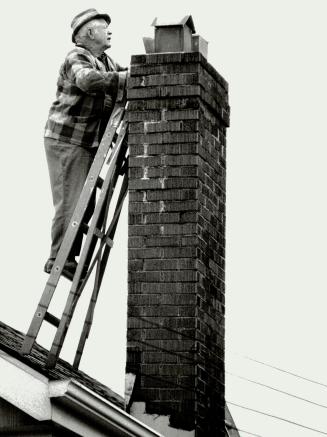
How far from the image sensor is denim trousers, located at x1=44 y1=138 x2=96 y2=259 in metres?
12.4

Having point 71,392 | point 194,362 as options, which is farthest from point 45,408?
point 194,362

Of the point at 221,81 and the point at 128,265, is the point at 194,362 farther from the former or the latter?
the point at 221,81

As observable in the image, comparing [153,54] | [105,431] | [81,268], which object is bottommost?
[105,431]

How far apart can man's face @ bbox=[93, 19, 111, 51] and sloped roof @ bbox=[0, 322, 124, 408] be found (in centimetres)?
251

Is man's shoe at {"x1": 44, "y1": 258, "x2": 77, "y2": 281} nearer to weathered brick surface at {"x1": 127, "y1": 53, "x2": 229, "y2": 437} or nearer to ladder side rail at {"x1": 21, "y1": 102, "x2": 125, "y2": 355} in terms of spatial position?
ladder side rail at {"x1": 21, "y1": 102, "x2": 125, "y2": 355}

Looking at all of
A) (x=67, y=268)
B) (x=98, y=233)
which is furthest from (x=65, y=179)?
(x=67, y=268)

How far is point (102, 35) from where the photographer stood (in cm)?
1303

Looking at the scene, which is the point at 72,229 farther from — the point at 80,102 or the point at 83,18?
the point at 83,18

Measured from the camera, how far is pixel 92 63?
12789mm

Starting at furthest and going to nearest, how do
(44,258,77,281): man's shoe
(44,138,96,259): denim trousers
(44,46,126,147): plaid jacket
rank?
(44,46,126,147): plaid jacket → (44,138,96,259): denim trousers → (44,258,77,281): man's shoe

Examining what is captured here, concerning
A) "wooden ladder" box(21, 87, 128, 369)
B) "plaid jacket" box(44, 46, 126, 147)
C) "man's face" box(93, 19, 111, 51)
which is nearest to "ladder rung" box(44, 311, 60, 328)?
"wooden ladder" box(21, 87, 128, 369)

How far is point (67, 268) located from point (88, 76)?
5.10 ft

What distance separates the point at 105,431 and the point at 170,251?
2.00m

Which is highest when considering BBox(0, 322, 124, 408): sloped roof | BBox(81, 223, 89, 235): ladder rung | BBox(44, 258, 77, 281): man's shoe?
BBox(81, 223, 89, 235): ladder rung
